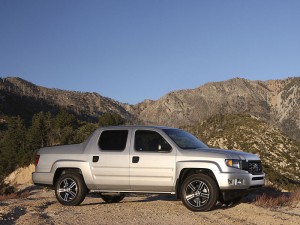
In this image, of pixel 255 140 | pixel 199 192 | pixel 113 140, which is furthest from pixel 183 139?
pixel 255 140

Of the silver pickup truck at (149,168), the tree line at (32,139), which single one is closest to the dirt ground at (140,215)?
the silver pickup truck at (149,168)

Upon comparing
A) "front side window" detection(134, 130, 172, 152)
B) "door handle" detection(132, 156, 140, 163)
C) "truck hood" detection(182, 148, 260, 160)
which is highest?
"front side window" detection(134, 130, 172, 152)

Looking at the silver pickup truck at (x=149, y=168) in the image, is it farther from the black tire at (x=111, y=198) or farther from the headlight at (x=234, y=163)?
the black tire at (x=111, y=198)

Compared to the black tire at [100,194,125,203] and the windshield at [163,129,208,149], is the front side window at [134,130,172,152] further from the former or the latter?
the black tire at [100,194,125,203]

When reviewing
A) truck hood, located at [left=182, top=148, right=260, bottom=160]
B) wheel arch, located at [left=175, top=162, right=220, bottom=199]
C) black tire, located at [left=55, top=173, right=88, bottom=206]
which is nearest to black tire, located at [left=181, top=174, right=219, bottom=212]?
wheel arch, located at [left=175, top=162, right=220, bottom=199]

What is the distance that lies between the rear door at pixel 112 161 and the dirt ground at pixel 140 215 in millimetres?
592

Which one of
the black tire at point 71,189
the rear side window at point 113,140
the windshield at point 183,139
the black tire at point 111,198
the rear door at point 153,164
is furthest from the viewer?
the black tire at point 111,198

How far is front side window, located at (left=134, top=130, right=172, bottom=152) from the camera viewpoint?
410 inches

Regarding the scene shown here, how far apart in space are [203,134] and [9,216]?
3390 inches

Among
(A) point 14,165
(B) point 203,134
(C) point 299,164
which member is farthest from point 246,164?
(B) point 203,134

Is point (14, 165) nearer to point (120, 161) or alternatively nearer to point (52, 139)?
point (52, 139)

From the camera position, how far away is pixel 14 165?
225ft

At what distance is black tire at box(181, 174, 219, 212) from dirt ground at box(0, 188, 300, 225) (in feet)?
0.62

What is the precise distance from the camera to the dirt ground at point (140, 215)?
8891mm
